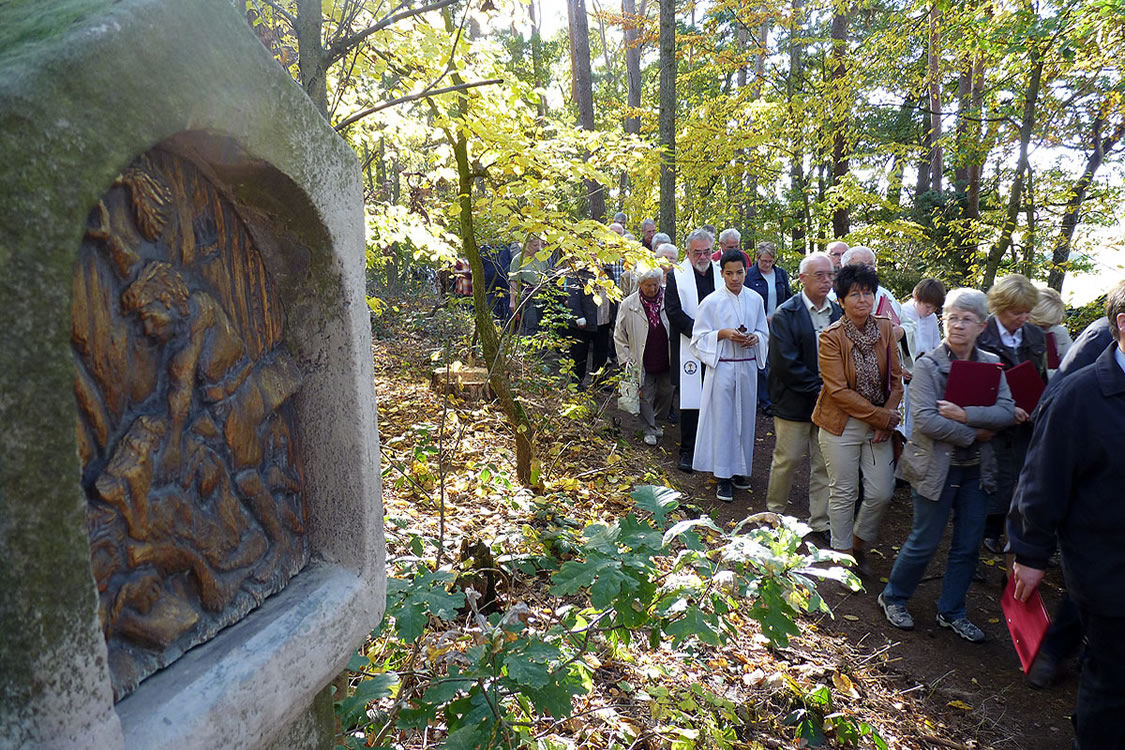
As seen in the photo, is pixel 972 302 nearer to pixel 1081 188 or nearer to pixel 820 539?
pixel 820 539

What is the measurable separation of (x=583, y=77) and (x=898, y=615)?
35.5 ft

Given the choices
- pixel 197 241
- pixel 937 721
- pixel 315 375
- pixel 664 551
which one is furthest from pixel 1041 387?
pixel 197 241

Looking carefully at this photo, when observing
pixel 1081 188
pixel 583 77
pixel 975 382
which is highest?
pixel 583 77

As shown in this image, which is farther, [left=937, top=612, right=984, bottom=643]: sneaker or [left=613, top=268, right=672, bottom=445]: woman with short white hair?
[left=613, top=268, right=672, bottom=445]: woman with short white hair

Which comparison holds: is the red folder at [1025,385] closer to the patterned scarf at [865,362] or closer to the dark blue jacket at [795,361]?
the patterned scarf at [865,362]

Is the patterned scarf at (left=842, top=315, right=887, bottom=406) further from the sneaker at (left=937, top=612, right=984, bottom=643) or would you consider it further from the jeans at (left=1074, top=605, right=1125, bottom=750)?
the jeans at (left=1074, top=605, right=1125, bottom=750)

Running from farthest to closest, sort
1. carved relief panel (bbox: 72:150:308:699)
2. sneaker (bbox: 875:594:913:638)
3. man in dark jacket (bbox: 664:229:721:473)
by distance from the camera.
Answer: man in dark jacket (bbox: 664:229:721:473) → sneaker (bbox: 875:594:913:638) → carved relief panel (bbox: 72:150:308:699)

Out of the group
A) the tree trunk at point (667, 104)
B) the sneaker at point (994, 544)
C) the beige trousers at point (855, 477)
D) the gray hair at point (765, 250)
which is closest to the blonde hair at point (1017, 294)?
the beige trousers at point (855, 477)

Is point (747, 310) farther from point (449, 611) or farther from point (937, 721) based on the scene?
point (449, 611)

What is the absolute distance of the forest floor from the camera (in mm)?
2654

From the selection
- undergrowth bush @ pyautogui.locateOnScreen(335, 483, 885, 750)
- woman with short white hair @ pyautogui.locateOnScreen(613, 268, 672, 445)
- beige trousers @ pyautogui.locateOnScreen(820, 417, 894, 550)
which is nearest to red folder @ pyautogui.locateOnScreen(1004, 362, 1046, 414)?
beige trousers @ pyautogui.locateOnScreen(820, 417, 894, 550)

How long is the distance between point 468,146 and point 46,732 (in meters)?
3.99

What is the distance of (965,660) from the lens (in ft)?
11.1

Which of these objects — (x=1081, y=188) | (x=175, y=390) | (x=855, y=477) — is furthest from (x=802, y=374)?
(x=1081, y=188)
